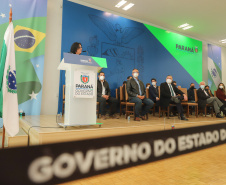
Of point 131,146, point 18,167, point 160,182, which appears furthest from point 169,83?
point 18,167

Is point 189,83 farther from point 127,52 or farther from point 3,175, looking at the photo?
point 3,175

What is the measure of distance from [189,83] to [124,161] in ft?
22.9

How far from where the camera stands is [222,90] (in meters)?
5.60

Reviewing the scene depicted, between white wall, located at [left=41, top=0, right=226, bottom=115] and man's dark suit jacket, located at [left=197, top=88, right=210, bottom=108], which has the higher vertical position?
white wall, located at [left=41, top=0, right=226, bottom=115]

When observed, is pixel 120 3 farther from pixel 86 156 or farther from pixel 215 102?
pixel 86 156

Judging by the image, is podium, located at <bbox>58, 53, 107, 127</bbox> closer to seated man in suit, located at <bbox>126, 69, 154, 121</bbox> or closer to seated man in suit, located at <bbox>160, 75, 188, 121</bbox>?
seated man in suit, located at <bbox>126, 69, 154, 121</bbox>

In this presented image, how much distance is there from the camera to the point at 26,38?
4422mm

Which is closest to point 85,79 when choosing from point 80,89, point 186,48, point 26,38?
point 80,89

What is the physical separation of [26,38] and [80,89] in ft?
10.4

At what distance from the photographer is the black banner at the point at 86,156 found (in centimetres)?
139

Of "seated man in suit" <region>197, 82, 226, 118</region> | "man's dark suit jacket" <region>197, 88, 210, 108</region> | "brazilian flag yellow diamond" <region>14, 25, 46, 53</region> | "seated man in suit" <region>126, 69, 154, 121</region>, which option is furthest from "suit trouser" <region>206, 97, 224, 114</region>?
"brazilian flag yellow diamond" <region>14, 25, 46, 53</region>

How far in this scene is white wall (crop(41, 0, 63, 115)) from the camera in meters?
4.88

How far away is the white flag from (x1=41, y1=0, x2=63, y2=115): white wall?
314 centimetres

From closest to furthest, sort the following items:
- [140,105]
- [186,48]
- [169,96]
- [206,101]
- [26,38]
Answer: [140,105], [169,96], [26,38], [206,101], [186,48]
